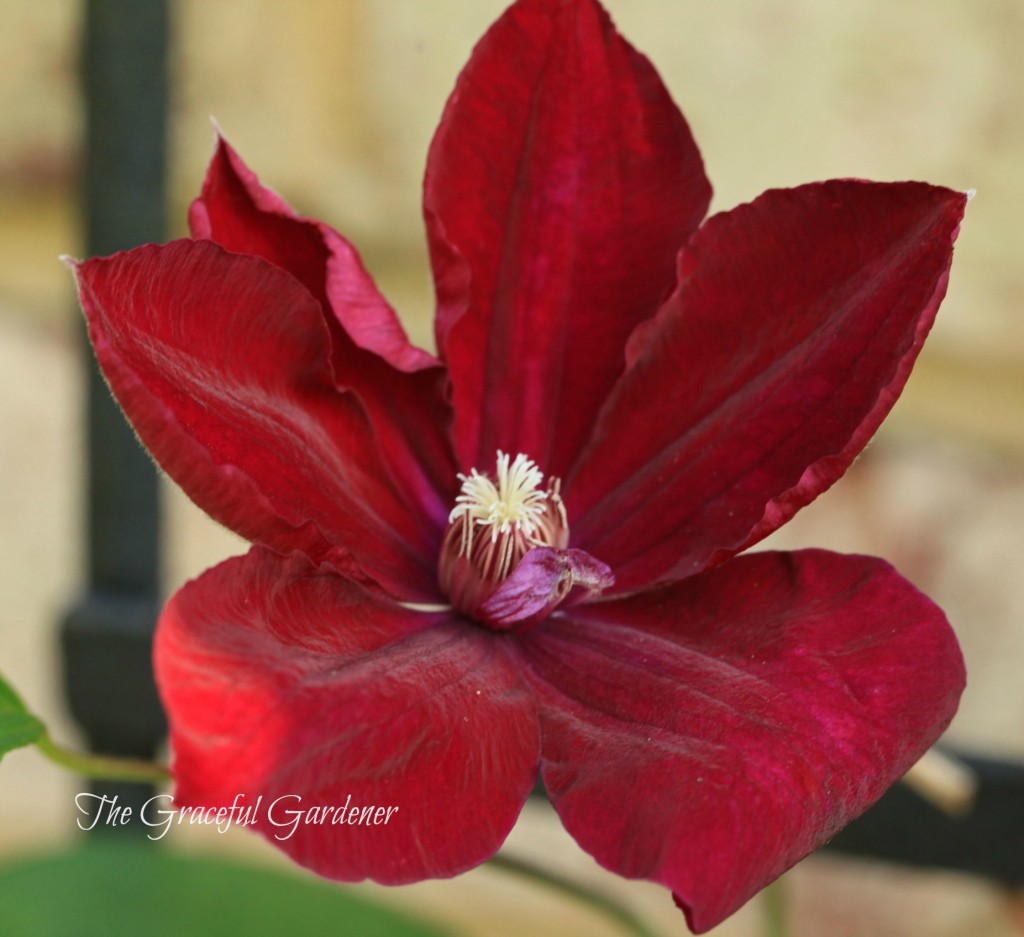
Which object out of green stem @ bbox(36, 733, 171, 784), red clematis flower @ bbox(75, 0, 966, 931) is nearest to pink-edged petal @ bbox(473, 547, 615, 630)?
red clematis flower @ bbox(75, 0, 966, 931)

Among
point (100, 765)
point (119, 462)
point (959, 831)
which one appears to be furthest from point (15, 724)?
point (959, 831)

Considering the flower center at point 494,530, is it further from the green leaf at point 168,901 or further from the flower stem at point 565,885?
the green leaf at point 168,901

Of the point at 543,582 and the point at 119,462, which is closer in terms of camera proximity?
the point at 543,582

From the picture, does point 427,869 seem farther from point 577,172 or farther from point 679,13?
point 679,13

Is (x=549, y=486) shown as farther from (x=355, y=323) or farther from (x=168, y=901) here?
(x=168, y=901)

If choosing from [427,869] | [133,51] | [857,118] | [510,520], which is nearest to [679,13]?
[857,118]

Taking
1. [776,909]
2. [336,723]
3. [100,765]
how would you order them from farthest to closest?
[776,909], [100,765], [336,723]
